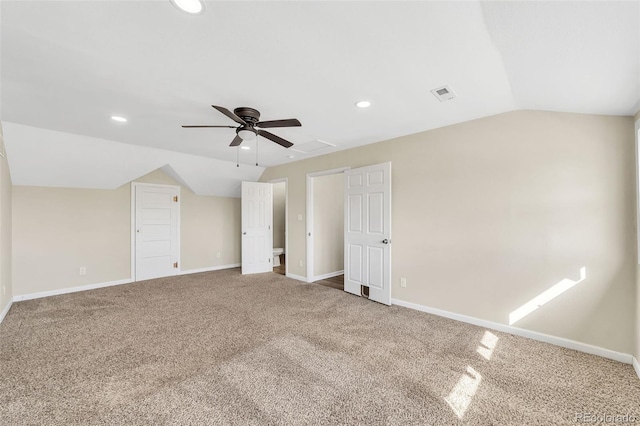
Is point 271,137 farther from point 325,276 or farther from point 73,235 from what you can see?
point 73,235

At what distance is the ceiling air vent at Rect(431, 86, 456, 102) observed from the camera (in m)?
2.30

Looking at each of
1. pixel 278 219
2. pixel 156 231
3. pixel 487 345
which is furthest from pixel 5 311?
pixel 487 345

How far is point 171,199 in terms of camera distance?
5.57m

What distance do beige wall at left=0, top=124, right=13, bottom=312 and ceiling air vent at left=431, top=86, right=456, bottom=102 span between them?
16.6 ft

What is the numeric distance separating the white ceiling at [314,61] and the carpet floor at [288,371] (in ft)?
7.52

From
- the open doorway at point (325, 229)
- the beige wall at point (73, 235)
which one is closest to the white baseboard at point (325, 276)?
the open doorway at point (325, 229)

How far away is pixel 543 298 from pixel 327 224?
3.56 m

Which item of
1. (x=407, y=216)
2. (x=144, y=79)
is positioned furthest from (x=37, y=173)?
(x=407, y=216)

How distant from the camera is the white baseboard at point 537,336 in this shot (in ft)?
7.64

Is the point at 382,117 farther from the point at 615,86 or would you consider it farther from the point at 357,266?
the point at 357,266

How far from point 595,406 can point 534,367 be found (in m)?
0.45

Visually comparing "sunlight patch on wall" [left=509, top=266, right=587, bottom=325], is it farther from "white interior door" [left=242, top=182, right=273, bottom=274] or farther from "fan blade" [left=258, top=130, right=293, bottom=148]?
"white interior door" [left=242, top=182, right=273, bottom=274]

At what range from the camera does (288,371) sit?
2.16 m

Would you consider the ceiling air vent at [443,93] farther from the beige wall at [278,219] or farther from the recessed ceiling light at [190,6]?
the beige wall at [278,219]
